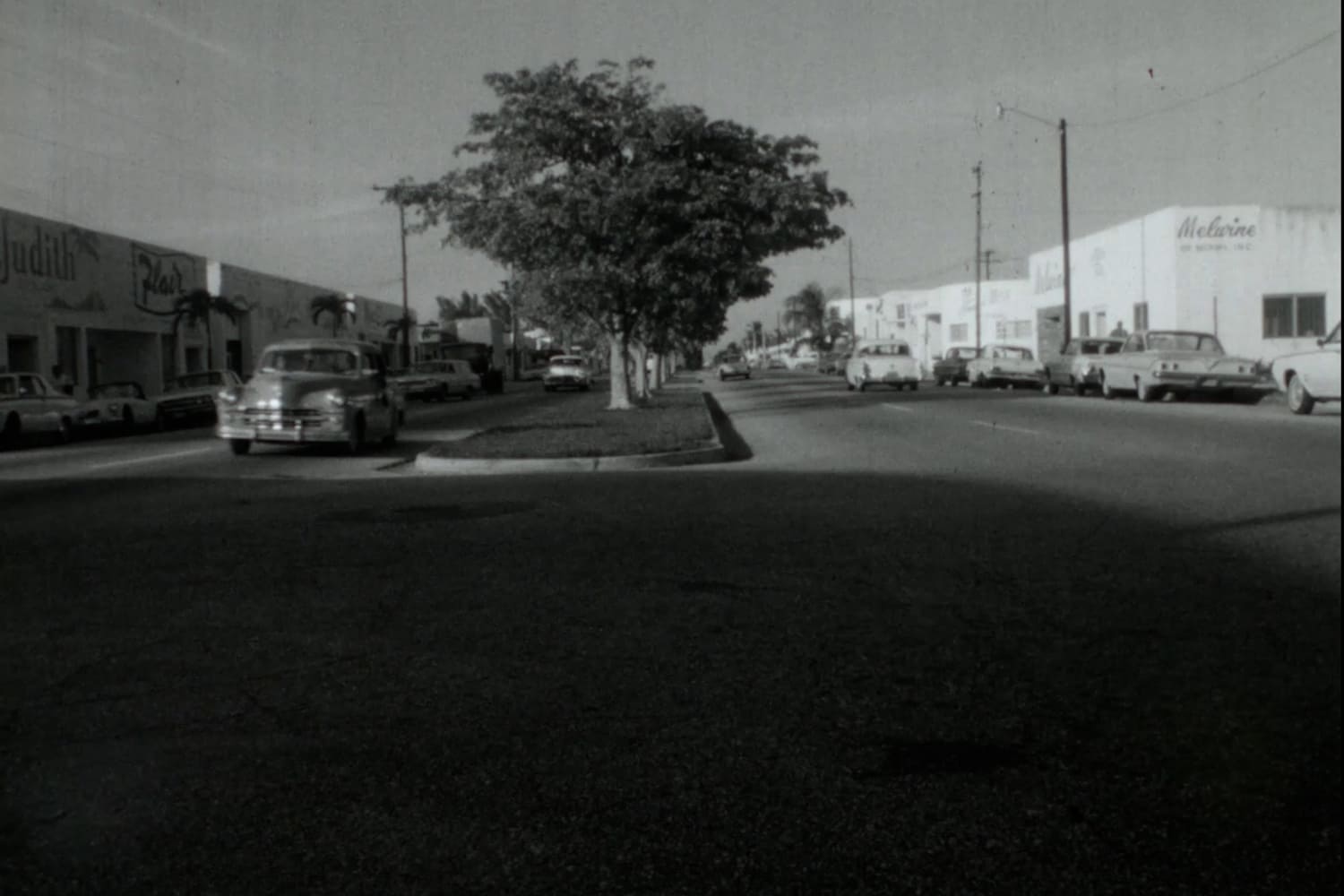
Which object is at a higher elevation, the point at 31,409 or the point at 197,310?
the point at 197,310

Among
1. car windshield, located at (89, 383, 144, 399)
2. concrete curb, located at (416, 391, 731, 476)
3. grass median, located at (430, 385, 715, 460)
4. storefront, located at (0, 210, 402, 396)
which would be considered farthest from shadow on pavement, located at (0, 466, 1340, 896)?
storefront, located at (0, 210, 402, 396)

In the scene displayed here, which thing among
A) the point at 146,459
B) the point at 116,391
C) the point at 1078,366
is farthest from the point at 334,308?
the point at 146,459

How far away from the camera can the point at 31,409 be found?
25375 mm

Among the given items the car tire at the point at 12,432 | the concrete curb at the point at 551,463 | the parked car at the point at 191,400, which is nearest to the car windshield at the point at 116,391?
the parked car at the point at 191,400

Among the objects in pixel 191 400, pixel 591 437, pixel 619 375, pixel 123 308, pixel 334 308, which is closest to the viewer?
pixel 591 437

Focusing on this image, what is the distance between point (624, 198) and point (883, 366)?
1685cm

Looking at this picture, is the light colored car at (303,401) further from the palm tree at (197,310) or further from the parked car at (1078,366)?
the palm tree at (197,310)

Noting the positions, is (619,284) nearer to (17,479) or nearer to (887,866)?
(17,479)

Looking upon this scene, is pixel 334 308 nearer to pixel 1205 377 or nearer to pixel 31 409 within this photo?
pixel 31 409

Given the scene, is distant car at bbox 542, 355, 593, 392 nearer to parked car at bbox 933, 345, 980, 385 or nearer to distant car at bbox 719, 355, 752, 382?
parked car at bbox 933, 345, 980, 385

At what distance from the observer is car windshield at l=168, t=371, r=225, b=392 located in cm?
3262

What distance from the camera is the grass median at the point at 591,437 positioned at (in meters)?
15.8

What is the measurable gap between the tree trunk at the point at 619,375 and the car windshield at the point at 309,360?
34.8 ft

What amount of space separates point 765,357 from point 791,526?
14300 cm
